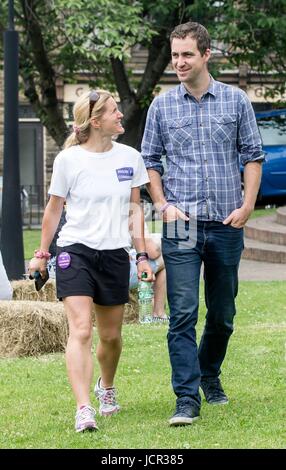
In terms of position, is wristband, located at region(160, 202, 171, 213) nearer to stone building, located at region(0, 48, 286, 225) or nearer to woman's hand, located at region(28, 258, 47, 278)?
woman's hand, located at region(28, 258, 47, 278)

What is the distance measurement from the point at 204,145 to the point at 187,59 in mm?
502

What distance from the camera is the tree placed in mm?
20188

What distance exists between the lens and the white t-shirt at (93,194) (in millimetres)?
7152

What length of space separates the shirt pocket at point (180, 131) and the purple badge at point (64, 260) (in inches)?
35.6

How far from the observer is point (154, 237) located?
40.8ft

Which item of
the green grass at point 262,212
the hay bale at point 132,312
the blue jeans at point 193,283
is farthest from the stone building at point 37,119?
the blue jeans at point 193,283

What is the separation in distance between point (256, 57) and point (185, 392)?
17886 mm

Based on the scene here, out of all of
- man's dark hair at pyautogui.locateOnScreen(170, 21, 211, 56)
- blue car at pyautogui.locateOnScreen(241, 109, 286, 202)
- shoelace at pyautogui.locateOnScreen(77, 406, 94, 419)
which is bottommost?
blue car at pyautogui.locateOnScreen(241, 109, 286, 202)

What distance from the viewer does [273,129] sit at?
96.3 ft

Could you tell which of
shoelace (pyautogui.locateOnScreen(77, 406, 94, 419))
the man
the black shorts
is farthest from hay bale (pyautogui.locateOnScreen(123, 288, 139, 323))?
shoelace (pyautogui.locateOnScreen(77, 406, 94, 419))

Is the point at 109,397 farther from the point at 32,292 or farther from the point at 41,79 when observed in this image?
the point at 41,79

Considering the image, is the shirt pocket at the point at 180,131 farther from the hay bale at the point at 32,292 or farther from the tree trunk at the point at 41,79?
the tree trunk at the point at 41,79

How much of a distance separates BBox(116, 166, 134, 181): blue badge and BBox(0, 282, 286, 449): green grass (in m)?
1.37

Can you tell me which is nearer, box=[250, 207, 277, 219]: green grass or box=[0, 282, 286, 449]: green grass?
box=[0, 282, 286, 449]: green grass
